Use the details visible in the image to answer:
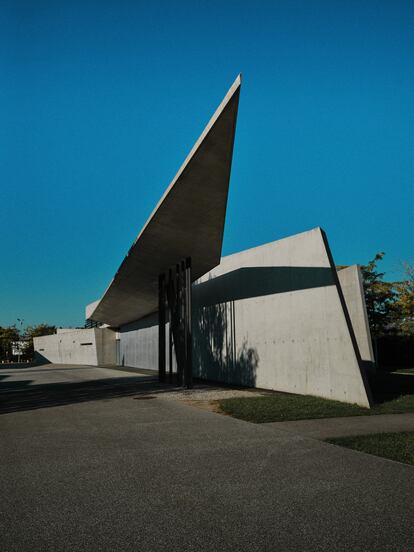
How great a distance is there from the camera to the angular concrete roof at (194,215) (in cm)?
1054

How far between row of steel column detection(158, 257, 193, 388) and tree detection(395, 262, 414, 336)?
59.0 feet

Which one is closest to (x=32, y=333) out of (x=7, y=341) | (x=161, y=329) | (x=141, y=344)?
(x=7, y=341)

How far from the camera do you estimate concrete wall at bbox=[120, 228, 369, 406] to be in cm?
1324

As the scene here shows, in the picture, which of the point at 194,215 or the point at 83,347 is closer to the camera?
the point at 194,215

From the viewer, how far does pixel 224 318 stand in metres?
21.2

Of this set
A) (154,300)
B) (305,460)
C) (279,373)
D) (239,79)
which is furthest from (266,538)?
(154,300)

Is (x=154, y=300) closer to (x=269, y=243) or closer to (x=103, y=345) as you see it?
(x=269, y=243)

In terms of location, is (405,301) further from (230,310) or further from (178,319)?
(178,319)

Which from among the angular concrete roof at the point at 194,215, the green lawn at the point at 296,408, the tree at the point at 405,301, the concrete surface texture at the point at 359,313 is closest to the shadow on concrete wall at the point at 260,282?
the angular concrete roof at the point at 194,215

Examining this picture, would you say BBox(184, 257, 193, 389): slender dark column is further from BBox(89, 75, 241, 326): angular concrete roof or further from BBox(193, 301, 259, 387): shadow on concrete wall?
BBox(193, 301, 259, 387): shadow on concrete wall

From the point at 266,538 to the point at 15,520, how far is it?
92.0 inches

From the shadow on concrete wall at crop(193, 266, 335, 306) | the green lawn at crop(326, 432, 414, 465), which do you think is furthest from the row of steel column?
the green lawn at crop(326, 432, 414, 465)

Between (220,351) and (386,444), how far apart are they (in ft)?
48.8

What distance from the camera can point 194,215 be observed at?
14977mm
